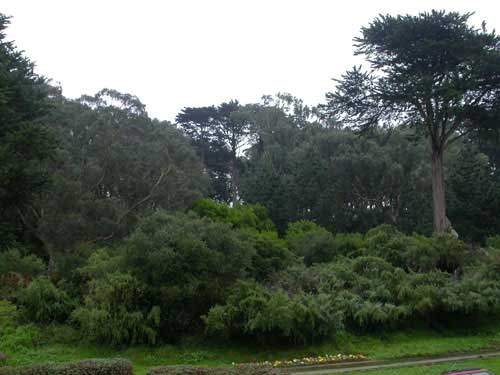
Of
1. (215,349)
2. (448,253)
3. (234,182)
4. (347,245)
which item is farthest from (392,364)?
(234,182)

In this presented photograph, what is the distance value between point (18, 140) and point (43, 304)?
544cm

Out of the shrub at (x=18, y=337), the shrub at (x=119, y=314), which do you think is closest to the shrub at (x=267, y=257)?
the shrub at (x=119, y=314)

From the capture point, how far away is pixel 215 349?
15.5 m

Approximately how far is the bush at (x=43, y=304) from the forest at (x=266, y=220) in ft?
0.13

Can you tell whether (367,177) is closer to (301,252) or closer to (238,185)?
(238,185)

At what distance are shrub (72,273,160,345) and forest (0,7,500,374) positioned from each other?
46mm

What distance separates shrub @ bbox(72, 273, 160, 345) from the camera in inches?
595

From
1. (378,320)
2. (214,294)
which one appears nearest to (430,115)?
(378,320)

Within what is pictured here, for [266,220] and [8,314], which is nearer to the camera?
[8,314]

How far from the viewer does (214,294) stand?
627 inches

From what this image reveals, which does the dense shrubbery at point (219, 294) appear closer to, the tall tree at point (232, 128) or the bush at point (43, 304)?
the bush at point (43, 304)

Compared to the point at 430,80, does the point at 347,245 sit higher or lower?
lower

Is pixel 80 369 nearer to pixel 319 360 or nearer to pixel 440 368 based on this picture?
pixel 319 360

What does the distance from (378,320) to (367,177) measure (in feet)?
110
